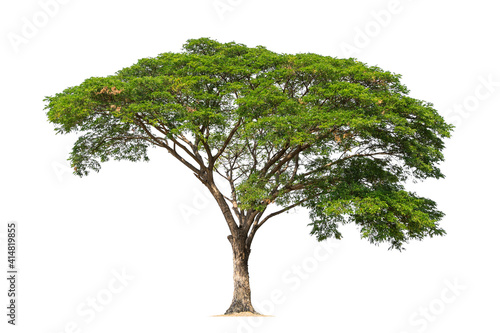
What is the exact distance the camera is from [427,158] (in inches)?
543

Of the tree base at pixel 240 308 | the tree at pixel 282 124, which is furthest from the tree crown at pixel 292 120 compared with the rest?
the tree base at pixel 240 308

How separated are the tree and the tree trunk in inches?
1.2

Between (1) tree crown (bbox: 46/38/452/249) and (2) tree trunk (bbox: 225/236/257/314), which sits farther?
(2) tree trunk (bbox: 225/236/257/314)

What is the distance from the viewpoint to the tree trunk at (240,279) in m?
14.9

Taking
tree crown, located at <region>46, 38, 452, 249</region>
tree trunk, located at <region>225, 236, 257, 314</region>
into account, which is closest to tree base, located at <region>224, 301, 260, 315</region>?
tree trunk, located at <region>225, 236, 257, 314</region>

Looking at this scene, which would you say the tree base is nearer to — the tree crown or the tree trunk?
the tree trunk

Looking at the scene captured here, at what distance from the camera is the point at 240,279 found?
596 inches

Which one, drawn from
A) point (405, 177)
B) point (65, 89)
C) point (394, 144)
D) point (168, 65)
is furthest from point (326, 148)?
point (65, 89)

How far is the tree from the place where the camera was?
12703 millimetres

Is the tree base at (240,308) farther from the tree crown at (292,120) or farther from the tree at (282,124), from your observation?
the tree crown at (292,120)

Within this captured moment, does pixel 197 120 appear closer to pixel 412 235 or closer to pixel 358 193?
pixel 358 193

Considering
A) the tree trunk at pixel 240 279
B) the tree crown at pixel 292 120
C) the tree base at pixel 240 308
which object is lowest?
the tree base at pixel 240 308

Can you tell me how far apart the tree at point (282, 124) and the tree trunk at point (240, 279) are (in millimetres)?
31

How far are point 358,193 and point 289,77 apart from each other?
12.1 feet
